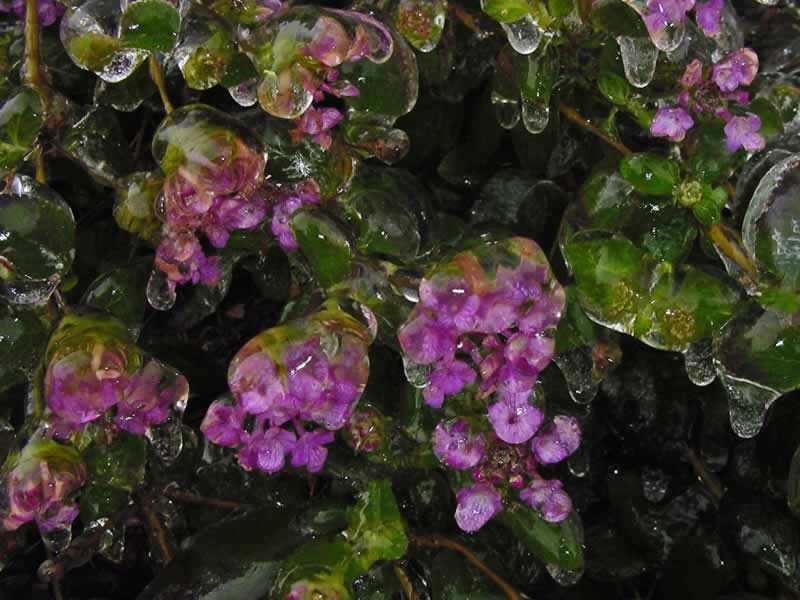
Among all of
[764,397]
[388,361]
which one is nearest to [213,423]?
[388,361]

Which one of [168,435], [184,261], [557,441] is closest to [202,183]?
[184,261]

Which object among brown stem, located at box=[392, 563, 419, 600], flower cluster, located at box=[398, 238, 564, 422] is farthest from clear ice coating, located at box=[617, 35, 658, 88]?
brown stem, located at box=[392, 563, 419, 600]

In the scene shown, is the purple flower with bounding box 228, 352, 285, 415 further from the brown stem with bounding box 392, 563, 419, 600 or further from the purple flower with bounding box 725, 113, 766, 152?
the purple flower with bounding box 725, 113, 766, 152

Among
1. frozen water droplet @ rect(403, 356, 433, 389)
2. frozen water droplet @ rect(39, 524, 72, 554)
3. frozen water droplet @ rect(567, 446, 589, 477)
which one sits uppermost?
frozen water droplet @ rect(403, 356, 433, 389)

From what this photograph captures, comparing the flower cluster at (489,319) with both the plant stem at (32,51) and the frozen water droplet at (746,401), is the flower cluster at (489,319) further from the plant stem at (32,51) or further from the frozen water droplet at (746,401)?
the plant stem at (32,51)

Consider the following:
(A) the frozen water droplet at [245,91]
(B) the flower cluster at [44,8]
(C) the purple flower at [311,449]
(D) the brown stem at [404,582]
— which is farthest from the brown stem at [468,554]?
(B) the flower cluster at [44,8]
